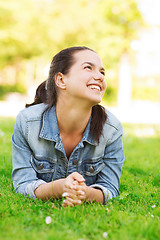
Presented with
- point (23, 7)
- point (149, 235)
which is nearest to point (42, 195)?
point (149, 235)

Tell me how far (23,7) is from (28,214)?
21250 millimetres

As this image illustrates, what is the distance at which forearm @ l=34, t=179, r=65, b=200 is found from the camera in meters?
2.71

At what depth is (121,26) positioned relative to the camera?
20547mm

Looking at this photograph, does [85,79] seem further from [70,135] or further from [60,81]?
[70,135]

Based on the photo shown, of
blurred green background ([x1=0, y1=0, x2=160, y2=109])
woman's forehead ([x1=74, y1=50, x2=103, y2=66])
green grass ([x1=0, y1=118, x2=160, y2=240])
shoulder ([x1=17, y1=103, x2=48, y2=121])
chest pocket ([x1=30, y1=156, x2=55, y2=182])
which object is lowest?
green grass ([x1=0, y1=118, x2=160, y2=240])

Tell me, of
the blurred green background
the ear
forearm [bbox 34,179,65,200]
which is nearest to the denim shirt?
forearm [bbox 34,179,65,200]

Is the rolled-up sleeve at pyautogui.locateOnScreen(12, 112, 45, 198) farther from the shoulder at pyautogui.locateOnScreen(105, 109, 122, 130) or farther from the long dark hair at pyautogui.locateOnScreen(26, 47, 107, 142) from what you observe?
the shoulder at pyautogui.locateOnScreen(105, 109, 122, 130)

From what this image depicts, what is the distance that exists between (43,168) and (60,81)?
0.85 m

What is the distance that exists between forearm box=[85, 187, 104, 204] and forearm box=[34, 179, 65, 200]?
23cm

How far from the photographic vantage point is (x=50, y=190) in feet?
9.04

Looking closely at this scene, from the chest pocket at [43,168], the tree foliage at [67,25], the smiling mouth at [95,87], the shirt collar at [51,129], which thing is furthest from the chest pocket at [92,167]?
→ the tree foliage at [67,25]

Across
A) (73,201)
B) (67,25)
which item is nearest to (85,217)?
(73,201)

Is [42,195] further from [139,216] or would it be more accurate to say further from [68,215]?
[139,216]

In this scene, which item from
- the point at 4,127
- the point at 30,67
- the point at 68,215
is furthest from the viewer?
the point at 30,67
